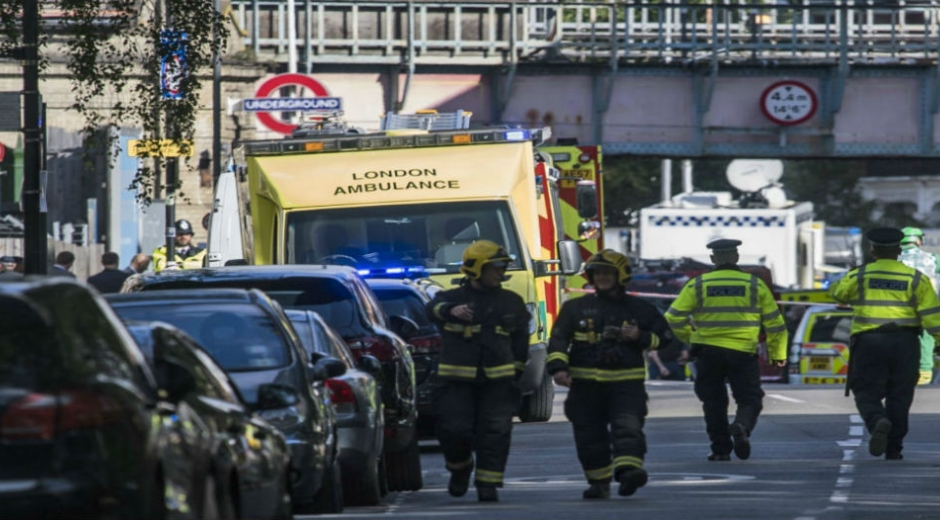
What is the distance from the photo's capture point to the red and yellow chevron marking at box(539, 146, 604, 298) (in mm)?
27672

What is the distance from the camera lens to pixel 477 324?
44.8 feet

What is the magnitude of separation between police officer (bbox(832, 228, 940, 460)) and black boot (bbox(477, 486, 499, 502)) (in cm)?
398

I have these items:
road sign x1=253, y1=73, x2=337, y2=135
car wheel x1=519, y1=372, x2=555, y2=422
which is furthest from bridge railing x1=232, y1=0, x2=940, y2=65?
car wheel x1=519, y1=372, x2=555, y2=422

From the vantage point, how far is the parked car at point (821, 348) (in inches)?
1178

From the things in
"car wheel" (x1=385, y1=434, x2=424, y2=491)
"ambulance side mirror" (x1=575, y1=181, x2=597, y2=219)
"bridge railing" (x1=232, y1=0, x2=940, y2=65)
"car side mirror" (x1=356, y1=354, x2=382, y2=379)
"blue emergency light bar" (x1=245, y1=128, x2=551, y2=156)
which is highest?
"bridge railing" (x1=232, y1=0, x2=940, y2=65)

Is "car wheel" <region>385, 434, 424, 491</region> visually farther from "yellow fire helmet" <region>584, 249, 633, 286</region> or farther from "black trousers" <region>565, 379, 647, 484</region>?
"yellow fire helmet" <region>584, 249, 633, 286</region>

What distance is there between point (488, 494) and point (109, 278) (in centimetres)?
1154

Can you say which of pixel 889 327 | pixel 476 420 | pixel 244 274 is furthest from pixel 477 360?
pixel 889 327

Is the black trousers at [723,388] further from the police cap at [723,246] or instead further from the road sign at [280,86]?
the road sign at [280,86]

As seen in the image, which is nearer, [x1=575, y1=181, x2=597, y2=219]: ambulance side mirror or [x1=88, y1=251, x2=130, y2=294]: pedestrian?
[x1=88, y1=251, x2=130, y2=294]: pedestrian

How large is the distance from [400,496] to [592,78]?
2887cm

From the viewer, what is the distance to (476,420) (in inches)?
538

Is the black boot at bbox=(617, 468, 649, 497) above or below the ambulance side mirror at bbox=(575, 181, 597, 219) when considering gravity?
below

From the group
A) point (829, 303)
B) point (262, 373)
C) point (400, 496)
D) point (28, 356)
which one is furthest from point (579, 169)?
point (28, 356)
